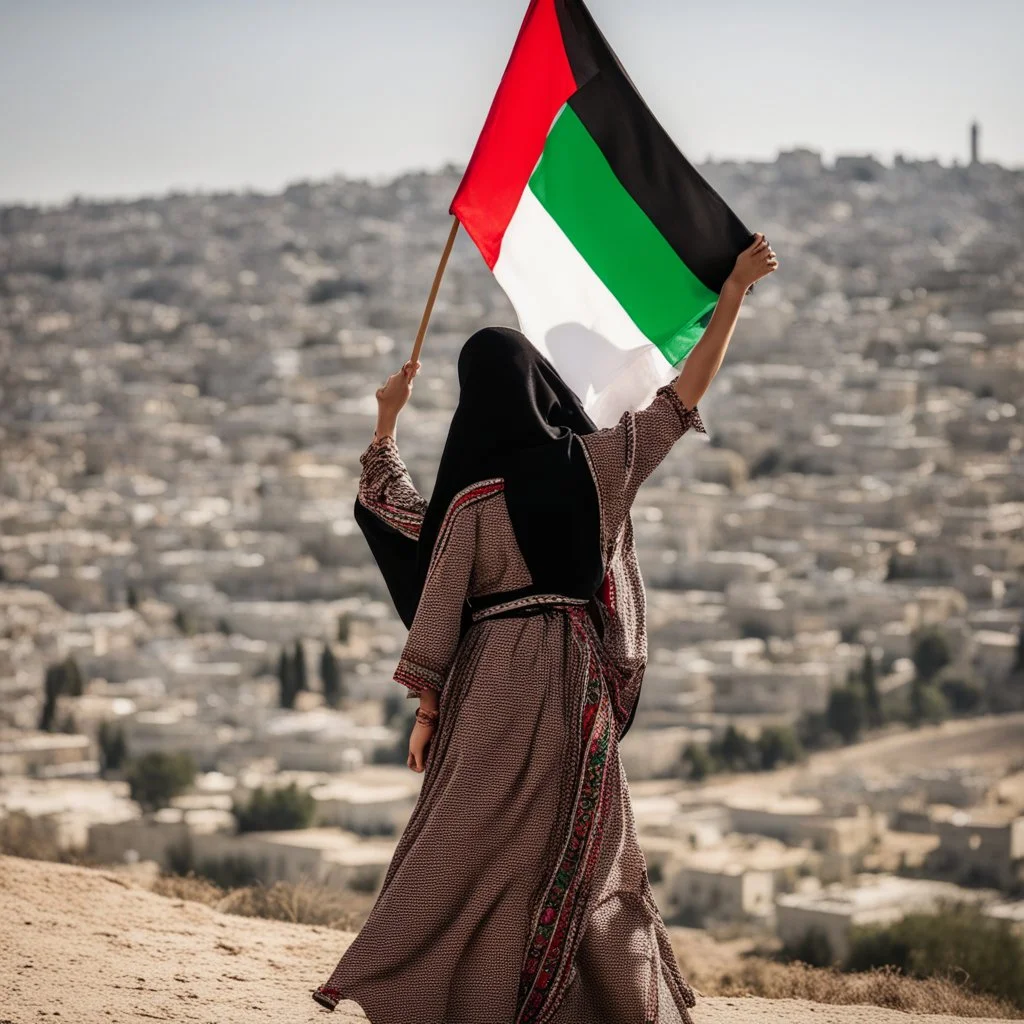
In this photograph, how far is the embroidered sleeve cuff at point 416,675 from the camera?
2.80m

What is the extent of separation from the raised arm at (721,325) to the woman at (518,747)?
29mm

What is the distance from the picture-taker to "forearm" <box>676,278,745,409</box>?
292 centimetres

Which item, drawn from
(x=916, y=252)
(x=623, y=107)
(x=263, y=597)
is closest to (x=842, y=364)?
(x=916, y=252)

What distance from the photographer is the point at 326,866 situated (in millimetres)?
18141

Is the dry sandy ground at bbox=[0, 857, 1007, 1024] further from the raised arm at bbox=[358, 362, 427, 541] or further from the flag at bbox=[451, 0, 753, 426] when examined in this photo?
the flag at bbox=[451, 0, 753, 426]

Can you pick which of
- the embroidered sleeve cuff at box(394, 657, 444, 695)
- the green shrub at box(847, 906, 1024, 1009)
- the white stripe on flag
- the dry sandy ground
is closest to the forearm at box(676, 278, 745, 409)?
the white stripe on flag

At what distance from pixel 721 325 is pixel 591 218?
40 cm

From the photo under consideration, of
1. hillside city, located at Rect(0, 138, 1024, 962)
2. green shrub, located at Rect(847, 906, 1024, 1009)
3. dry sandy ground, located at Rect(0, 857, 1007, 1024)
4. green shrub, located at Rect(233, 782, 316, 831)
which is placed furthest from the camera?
hillside city, located at Rect(0, 138, 1024, 962)

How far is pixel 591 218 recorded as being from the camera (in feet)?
10.7

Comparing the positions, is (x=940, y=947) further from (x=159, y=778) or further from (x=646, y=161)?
(x=159, y=778)

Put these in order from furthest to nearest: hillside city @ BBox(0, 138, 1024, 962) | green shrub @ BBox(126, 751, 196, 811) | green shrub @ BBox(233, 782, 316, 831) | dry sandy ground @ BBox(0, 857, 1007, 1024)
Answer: green shrub @ BBox(126, 751, 196, 811) < hillside city @ BBox(0, 138, 1024, 962) < green shrub @ BBox(233, 782, 316, 831) < dry sandy ground @ BBox(0, 857, 1007, 1024)

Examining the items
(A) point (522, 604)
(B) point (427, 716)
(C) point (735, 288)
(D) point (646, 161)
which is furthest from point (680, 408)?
(B) point (427, 716)

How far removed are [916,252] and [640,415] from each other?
228 ft

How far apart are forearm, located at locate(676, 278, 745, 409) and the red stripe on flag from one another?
47 centimetres
